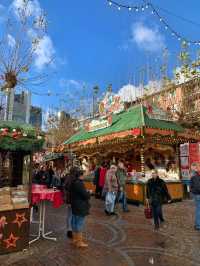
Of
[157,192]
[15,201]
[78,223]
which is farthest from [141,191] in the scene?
[15,201]

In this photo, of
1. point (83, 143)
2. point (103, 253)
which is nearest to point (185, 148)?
point (83, 143)

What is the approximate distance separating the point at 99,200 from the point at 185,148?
215 inches

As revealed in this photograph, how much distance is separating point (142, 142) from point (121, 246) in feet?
25.3

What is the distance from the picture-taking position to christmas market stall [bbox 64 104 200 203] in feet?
41.2

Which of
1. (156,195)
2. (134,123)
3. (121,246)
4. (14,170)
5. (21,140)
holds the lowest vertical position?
(121,246)

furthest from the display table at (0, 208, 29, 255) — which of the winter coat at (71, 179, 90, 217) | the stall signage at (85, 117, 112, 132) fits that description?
the stall signage at (85, 117, 112, 132)

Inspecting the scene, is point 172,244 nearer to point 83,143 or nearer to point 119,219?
point 119,219

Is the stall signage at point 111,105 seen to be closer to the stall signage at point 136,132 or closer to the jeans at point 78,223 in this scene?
the stall signage at point 136,132

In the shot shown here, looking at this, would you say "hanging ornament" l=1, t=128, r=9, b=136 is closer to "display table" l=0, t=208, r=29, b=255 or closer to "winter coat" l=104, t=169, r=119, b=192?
"display table" l=0, t=208, r=29, b=255

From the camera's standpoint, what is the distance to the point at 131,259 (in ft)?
16.7

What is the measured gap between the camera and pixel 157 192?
7.29 meters

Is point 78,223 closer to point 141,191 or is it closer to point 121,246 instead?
point 121,246

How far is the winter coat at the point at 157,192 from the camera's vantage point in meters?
7.25

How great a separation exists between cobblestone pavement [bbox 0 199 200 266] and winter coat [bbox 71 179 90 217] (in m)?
0.75
